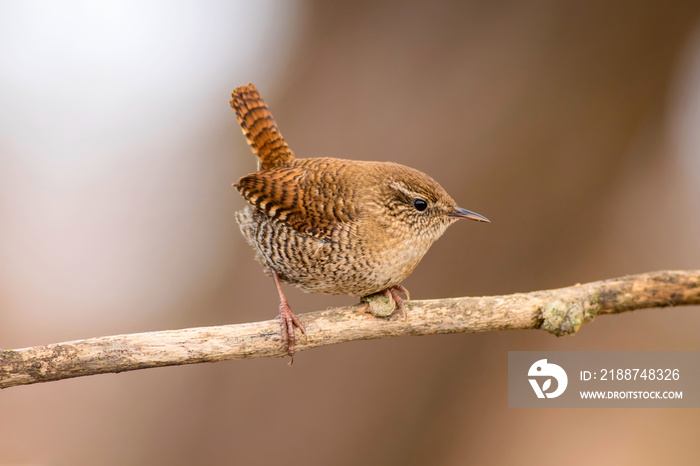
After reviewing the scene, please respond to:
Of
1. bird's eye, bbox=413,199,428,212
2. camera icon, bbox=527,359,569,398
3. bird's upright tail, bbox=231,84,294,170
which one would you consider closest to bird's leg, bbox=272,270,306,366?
bird's eye, bbox=413,199,428,212

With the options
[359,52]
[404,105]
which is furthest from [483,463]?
[359,52]

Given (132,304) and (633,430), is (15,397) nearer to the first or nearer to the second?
(132,304)

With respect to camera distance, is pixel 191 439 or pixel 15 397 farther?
pixel 15 397

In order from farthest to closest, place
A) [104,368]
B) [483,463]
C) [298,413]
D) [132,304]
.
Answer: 1. [132,304]
2. [483,463]
3. [298,413]
4. [104,368]

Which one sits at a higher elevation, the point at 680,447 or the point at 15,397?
the point at 15,397

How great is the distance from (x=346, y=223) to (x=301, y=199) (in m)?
0.30

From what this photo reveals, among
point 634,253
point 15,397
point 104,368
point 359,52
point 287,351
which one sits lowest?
point 104,368

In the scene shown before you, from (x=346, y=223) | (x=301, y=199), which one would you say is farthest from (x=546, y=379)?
(x=301, y=199)

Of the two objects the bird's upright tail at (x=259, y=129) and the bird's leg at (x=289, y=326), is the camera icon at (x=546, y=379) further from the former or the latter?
the bird's upright tail at (x=259, y=129)

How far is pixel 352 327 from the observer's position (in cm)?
253

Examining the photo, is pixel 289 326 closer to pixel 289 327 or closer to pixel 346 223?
pixel 289 327

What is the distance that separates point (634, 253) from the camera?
485 cm

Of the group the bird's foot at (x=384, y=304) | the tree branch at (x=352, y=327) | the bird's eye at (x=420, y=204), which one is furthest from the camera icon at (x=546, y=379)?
the bird's eye at (x=420, y=204)

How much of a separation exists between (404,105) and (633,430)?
321 centimetres
